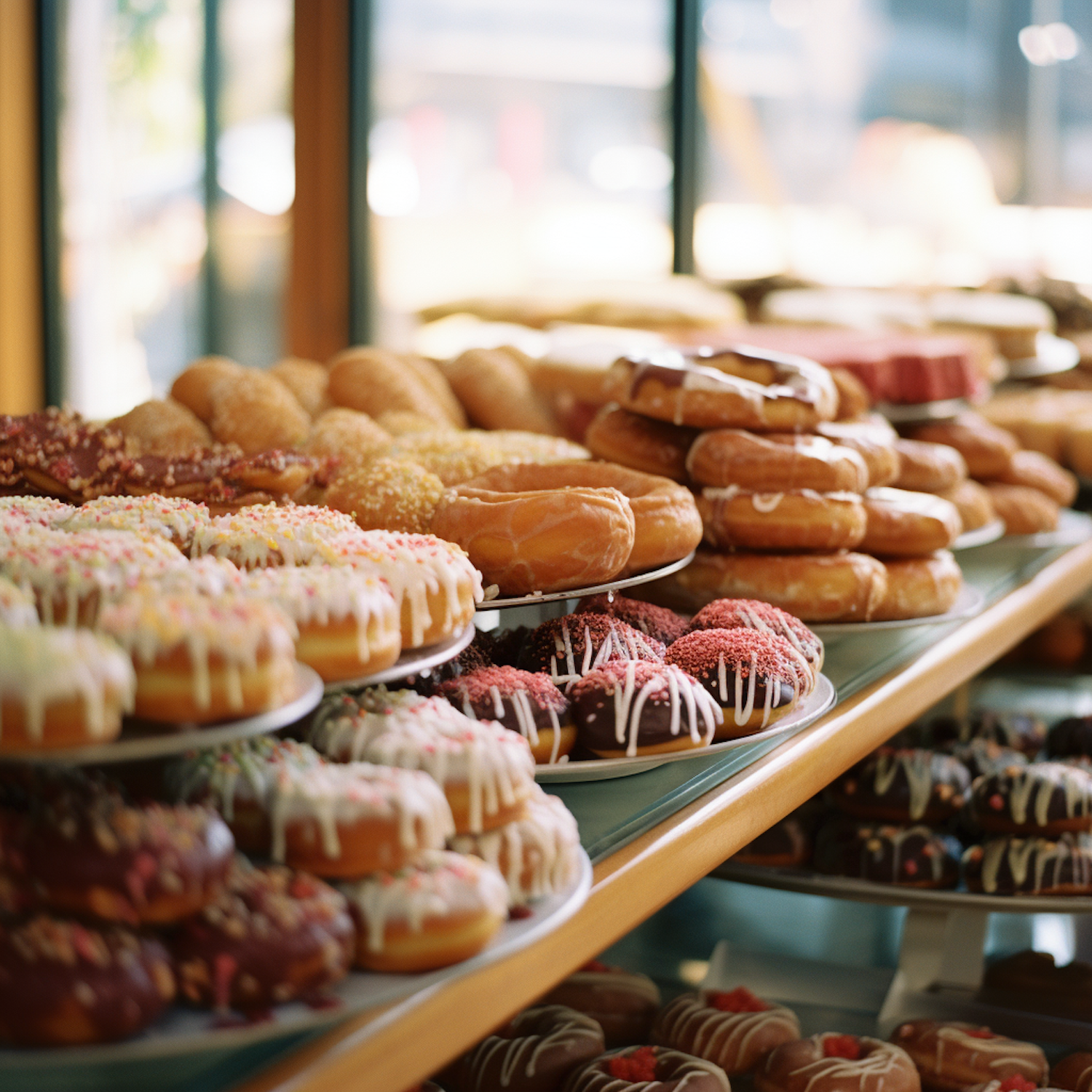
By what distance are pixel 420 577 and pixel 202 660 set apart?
0.26 meters

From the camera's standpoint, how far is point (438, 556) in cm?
104

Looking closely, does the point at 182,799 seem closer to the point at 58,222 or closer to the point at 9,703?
the point at 9,703

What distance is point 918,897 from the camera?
1.69 metres

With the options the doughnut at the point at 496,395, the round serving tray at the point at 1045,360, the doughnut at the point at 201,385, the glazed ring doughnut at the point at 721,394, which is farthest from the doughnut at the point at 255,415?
the round serving tray at the point at 1045,360

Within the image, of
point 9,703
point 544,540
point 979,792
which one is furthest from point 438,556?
point 979,792

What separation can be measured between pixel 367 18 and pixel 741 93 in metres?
1.42

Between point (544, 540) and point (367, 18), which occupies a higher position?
point (367, 18)

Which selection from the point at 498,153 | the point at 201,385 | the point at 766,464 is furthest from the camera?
the point at 498,153

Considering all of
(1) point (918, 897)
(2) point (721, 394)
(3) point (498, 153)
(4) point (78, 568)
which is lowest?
(1) point (918, 897)

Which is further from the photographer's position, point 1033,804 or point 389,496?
point 1033,804

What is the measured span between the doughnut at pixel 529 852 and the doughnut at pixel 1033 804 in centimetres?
104

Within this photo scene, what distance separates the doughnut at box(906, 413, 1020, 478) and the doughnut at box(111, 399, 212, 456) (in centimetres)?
135

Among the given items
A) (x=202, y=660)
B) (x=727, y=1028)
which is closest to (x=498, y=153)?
(x=727, y=1028)

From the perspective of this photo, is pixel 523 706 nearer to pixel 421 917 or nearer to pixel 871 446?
pixel 421 917
